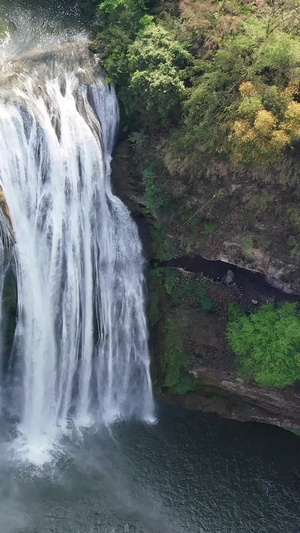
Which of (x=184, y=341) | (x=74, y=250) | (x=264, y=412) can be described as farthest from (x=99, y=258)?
(x=264, y=412)

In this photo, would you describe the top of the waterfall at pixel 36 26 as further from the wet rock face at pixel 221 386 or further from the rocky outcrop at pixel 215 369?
the wet rock face at pixel 221 386

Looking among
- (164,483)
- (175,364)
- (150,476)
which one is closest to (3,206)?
(175,364)

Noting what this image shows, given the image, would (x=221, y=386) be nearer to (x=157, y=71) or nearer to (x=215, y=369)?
(x=215, y=369)

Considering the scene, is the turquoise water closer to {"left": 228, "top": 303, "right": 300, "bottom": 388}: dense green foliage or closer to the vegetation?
{"left": 228, "top": 303, "right": 300, "bottom": 388}: dense green foliage

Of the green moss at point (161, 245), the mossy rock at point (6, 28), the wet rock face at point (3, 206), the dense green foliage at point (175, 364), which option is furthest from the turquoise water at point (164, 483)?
the mossy rock at point (6, 28)

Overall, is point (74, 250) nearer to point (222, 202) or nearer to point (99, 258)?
point (99, 258)
